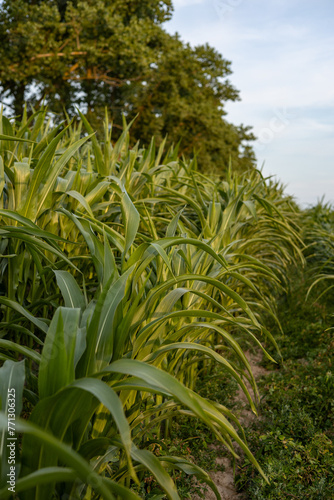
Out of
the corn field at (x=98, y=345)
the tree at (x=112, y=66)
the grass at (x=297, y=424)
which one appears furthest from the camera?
the tree at (x=112, y=66)

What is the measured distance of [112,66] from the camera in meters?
10.3

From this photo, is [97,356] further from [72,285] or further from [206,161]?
[206,161]

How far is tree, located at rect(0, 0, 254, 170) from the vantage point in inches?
359

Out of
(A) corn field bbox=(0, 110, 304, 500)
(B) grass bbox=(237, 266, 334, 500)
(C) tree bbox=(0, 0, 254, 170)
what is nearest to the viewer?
(A) corn field bbox=(0, 110, 304, 500)

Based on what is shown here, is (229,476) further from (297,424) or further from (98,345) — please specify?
(98,345)

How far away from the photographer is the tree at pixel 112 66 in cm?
911

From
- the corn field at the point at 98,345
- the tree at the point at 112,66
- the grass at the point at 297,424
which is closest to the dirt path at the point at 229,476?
the grass at the point at 297,424

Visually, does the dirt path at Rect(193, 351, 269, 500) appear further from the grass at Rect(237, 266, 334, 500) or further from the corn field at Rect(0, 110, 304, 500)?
the corn field at Rect(0, 110, 304, 500)

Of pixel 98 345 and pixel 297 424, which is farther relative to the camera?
pixel 297 424

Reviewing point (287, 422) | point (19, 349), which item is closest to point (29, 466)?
point (19, 349)

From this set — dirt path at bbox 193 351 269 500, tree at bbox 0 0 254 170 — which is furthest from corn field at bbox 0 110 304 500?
tree at bbox 0 0 254 170

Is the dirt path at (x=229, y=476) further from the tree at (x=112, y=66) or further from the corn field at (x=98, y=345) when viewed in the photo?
the tree at (x=112, y=66)

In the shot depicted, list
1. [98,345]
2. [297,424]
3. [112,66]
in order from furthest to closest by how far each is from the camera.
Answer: [112,66], [297,424], [98,345]

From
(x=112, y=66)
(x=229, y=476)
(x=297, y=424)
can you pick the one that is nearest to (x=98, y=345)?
(x=229, y=476)
